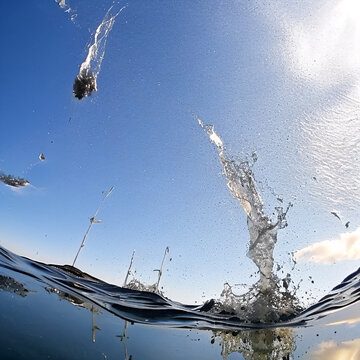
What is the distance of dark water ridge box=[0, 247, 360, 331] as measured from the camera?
10.7m

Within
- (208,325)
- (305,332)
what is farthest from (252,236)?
(305,332)

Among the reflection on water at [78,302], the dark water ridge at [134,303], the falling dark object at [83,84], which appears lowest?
the reflection on water at [78,302]

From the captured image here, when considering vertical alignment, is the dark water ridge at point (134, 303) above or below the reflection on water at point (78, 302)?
above

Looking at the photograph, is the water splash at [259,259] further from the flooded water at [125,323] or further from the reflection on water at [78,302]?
the reflection on water at [78,302]

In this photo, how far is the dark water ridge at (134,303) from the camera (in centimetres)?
1069

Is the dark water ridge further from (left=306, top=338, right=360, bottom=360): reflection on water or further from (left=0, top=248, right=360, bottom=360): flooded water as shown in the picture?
(left=306, top=338, right=360, bottom=360): reflection on water

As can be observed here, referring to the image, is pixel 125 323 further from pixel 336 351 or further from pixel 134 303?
pixel 336 351

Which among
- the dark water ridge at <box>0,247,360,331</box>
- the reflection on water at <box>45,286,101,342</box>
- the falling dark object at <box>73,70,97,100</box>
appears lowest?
the reflection on water at <box>45,286,101,342</box>

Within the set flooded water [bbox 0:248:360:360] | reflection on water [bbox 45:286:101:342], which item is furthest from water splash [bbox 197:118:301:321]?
reflection on water [bbox 45:286:101:342]

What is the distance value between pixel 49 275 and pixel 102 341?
314 centimetres

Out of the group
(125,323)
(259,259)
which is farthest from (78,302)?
(259,259)

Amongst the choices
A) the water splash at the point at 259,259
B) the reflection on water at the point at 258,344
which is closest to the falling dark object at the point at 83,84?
the water splash at the point at 259,259

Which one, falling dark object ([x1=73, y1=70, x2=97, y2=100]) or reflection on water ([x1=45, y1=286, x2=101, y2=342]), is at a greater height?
falling dark object ([x1=73, y1=70, x2=97, y2=100])

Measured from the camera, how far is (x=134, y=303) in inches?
432
